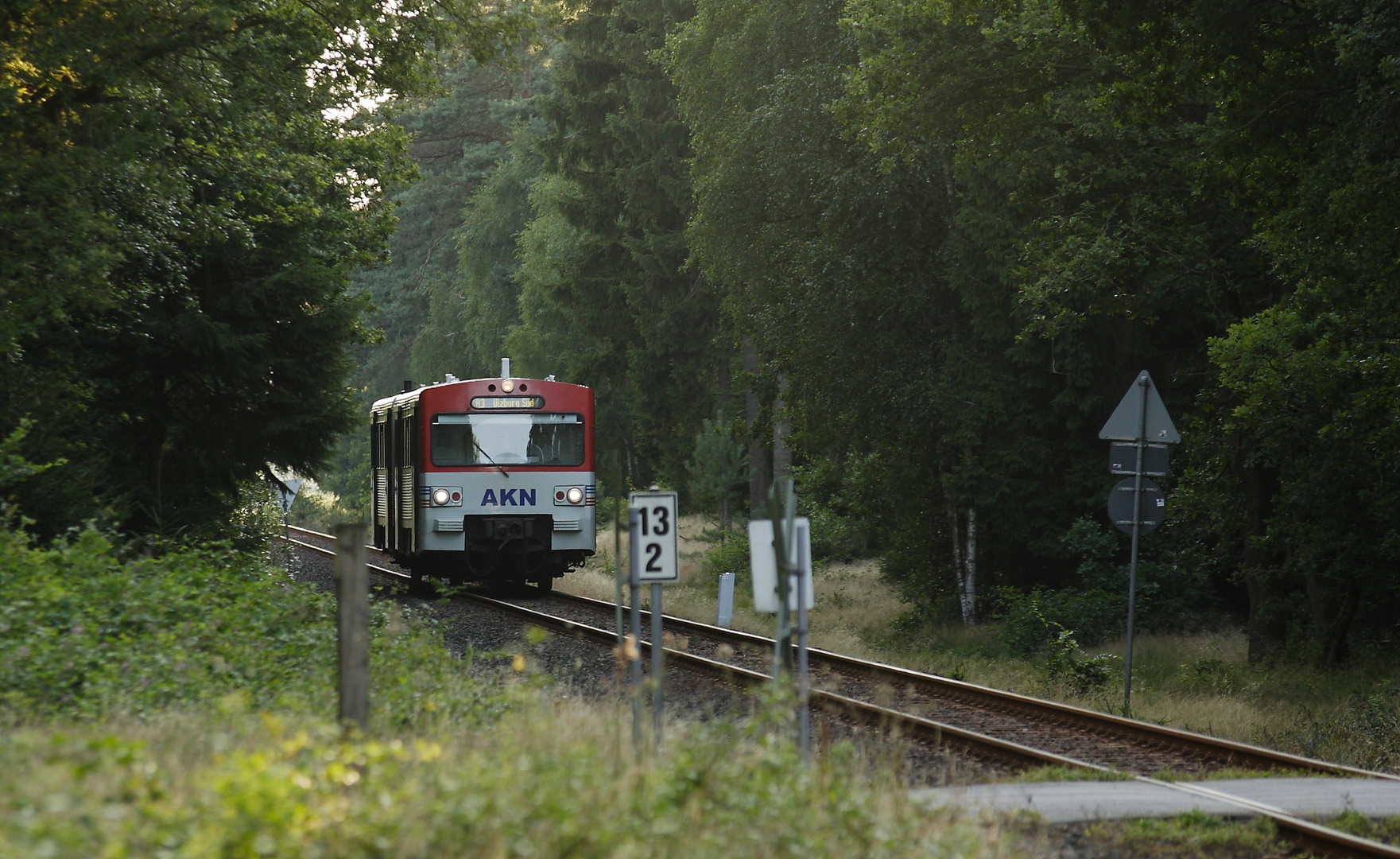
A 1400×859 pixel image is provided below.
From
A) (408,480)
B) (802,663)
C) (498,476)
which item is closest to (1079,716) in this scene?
(802,663)

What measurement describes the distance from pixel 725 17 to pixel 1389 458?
15299mm

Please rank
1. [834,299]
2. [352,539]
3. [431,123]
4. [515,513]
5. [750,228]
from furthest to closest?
[431,123] → [750,228] → [834,299] → [515,513] → [352,539]

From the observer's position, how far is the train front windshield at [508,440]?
63.6 ft

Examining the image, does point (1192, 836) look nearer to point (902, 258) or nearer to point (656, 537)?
point (656, 537)

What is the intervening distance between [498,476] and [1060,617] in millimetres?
8132

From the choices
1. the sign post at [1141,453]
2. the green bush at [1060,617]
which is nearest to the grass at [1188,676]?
the green bush at [1060,617]

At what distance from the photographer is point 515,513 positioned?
1969 centimetres

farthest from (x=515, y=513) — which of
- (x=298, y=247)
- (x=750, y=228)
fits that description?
(x=750, y=228)

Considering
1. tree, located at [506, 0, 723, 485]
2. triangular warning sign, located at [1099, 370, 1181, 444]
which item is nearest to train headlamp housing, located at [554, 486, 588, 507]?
triangular warning sign, located at [1099, 370, 1181, 444]

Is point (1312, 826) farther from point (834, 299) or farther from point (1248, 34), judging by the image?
point (834, 299)

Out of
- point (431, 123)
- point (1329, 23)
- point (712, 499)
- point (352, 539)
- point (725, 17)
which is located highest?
point (431, 123)

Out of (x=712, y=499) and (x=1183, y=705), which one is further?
(x=712, y=499)

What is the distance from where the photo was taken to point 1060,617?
757 inches

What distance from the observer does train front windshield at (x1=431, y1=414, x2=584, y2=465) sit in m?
19.4
